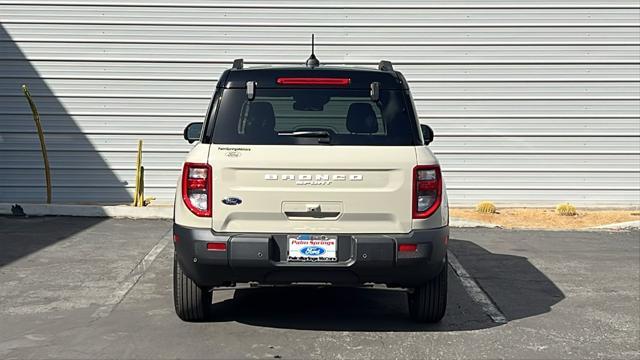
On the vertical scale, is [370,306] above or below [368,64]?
below

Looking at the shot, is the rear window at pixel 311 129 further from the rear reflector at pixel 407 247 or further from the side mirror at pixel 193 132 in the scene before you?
the side mirror at pixel 193 132

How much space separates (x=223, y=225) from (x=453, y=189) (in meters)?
8.33

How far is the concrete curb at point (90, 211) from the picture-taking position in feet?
38.1

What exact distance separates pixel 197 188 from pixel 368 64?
802 cm

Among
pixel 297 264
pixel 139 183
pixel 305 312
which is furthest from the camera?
pixel 139 183

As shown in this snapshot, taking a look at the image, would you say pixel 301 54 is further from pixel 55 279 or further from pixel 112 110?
pixel 55 279

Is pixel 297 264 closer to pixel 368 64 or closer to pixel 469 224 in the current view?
pixel 469 224

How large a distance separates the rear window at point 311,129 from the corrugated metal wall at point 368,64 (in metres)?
7.29

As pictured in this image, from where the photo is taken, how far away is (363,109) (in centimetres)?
569

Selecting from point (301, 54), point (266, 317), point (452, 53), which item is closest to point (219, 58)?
point (301, 54)

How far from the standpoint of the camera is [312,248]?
5.20 metres

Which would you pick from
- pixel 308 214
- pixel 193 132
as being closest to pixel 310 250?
pixel 308 214

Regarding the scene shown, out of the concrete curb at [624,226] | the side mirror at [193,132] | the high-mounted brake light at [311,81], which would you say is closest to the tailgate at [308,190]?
the high-mounted brake light at [311,81]

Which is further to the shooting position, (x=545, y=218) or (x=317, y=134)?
(x=545, y=218)
